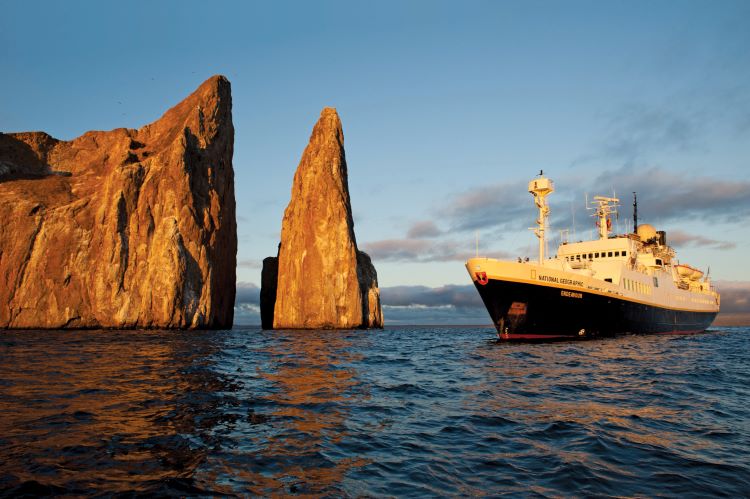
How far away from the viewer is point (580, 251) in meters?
49.5

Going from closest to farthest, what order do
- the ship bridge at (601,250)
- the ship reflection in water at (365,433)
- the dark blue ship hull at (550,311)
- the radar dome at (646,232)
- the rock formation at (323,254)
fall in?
the ship reflection in water at (365,433), the dark blue ship hull at (550,311), the ship bridge at (601,250), the radar dome at (646,232), the rock formation at (323,254)

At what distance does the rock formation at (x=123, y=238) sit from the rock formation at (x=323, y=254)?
1088 cm

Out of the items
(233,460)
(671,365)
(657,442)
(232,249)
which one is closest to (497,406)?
(657,442)

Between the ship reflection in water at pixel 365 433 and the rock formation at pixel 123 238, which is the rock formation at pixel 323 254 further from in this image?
the ship reflection in water at pixel 365 433

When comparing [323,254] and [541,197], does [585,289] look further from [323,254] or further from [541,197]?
[323,254]

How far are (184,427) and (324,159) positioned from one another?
79.5 meters

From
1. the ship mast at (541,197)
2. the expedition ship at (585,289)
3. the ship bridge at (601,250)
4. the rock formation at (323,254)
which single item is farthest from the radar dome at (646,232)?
the rock formation at (323,254)

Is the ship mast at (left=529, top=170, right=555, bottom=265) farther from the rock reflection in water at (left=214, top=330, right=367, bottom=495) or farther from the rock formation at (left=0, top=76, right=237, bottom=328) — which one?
the rock formation at (left=0, top=76, right=237, bottom=328)

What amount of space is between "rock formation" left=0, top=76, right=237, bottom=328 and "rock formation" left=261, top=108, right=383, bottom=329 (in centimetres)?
1088

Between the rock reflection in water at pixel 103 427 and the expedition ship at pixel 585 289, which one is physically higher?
the expedition ship at pixel 585 289

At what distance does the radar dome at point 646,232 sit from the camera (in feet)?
208

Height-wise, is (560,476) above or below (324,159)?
below

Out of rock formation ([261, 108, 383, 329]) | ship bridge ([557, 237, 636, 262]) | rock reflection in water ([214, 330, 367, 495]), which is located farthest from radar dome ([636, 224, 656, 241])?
rock reflection in water ([214, 330, 367, 495])

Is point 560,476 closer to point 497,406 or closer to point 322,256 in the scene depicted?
point 497,406
